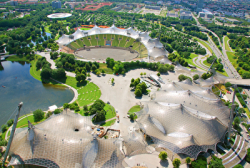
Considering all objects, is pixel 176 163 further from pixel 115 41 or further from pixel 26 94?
pixel 115 41

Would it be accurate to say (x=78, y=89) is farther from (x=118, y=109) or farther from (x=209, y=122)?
(x=209, y=122)

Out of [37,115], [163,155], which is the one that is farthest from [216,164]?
[37,115]

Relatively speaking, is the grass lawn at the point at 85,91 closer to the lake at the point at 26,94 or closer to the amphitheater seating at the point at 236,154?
the lake at the point at 26,94

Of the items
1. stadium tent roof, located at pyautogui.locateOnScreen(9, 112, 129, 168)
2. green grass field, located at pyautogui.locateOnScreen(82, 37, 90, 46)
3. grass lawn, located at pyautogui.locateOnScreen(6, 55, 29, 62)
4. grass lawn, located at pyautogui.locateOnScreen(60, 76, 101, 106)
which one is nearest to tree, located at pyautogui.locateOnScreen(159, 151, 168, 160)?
stadium tent roof, located at pyautogui.locateOnScreen(9, 112, 129, 168)

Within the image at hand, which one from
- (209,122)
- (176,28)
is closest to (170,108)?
(209,122)

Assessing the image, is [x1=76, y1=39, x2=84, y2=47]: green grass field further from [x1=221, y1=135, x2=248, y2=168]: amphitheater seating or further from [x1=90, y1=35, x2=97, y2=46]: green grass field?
[x1=221, y1=135, x2=248, y2=168]: amphitheater seating
